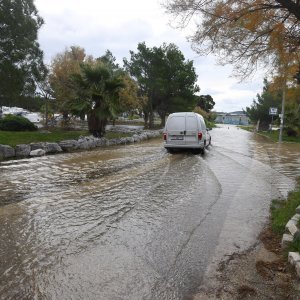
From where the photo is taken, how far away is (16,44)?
1792 cm

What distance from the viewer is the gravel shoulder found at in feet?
12.3

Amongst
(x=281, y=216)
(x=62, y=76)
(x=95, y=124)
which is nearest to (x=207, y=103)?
(x=62, y=76)

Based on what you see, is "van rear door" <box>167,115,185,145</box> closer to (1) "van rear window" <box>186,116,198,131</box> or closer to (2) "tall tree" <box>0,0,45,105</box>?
(1) "van rear window" <box>186,116,198,131</box>

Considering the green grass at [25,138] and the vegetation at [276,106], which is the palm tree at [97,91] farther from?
the vegetation at [276,106]

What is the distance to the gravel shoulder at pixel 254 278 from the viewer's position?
3.76 metres

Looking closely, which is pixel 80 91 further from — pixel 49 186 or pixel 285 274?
pixel 285 274

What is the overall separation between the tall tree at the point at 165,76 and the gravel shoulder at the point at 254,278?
3336 cm

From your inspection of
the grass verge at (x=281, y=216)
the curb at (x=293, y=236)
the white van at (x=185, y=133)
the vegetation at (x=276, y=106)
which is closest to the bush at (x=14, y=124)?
the white van at (x=185, y=133)

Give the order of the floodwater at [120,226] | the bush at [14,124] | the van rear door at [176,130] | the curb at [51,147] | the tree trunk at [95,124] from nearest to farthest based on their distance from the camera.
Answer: the floodwater at [120,226]
the curb at [51,147]
the van rear door at [176,130]
the tree trunk at [95,124]
the bush at [14,124]

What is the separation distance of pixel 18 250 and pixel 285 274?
348 centimetres

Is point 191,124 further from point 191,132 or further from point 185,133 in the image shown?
point 185,133

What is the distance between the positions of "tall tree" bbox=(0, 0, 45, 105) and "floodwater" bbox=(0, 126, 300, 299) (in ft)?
27.9

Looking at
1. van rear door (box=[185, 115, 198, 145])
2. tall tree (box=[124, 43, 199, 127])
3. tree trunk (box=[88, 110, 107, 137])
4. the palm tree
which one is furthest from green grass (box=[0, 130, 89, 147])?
tall tree (box=[124, 43, 199, 127])

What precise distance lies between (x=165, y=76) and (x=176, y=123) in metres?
23.3
